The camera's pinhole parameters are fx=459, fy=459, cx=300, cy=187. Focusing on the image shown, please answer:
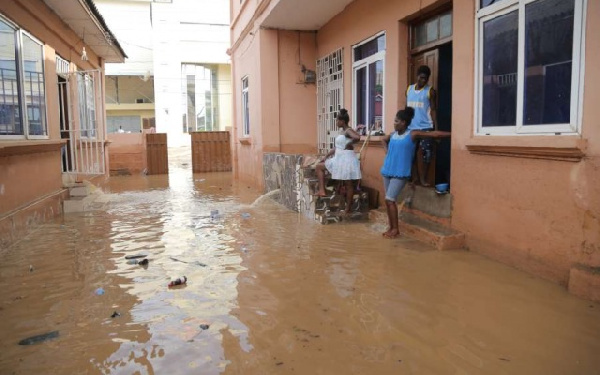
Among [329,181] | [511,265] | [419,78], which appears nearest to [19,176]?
[329,181]

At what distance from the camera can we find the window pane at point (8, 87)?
656 centimetres

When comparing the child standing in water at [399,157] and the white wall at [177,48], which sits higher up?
the white wall at [177,48]

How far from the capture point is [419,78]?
19.9 ft

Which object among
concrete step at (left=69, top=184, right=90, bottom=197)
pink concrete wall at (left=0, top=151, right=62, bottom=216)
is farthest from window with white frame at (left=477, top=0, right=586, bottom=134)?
concrete step at (left=69, top=184, right=90, bottom=197)

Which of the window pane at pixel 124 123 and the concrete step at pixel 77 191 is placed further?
the window pane at pixel 124 123

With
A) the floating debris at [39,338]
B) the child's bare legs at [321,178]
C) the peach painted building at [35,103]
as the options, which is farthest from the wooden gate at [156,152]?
the floating debris at [39,338]

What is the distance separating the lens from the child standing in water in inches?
228

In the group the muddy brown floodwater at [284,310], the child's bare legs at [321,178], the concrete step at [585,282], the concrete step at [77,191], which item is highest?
the child's bare legs at [321,178]

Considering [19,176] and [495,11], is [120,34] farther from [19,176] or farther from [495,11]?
[495,11]

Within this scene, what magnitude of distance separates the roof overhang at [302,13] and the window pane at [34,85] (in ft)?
14.5

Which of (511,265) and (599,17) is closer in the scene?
(599,17)

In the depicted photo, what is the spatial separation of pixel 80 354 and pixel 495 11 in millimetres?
4873

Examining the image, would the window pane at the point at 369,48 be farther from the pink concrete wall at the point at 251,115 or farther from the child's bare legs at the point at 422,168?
the pink concrete wall at the point at 251,115

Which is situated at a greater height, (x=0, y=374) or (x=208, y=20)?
(x=208, y=20)
